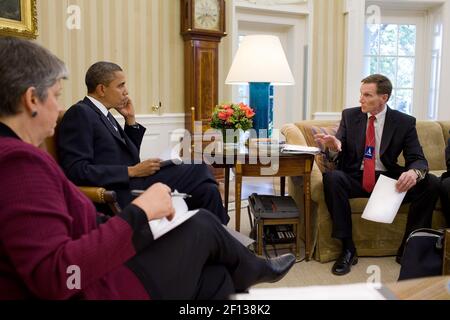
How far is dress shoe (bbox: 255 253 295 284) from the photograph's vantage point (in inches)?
59.2

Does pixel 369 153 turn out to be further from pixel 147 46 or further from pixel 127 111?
pixel 147 46

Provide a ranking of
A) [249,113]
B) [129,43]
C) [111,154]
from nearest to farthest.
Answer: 1. [111,154]
2. [249,113]
3. [129,43]

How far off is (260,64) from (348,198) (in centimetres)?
106

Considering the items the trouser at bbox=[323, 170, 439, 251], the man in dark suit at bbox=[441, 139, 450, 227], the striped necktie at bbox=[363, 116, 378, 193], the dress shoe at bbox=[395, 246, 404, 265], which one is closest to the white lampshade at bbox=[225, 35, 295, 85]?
the striped necktie at bbox=[363, 116, 378, 193]

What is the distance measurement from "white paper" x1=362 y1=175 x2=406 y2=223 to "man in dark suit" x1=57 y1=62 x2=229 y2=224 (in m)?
0.83

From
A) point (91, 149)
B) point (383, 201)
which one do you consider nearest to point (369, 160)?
point (383, 201)

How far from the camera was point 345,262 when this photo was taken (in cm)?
263

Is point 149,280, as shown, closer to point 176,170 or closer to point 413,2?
point 176,170

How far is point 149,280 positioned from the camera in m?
1.12

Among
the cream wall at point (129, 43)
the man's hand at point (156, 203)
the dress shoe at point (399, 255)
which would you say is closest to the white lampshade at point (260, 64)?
the dress shoe at point (399, 255)

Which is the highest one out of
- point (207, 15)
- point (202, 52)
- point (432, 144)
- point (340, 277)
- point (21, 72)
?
point (207, 15)

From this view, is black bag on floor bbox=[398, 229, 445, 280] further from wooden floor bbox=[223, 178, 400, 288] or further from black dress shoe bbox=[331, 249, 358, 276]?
black dress shoe bbox=[331, 249, 358, 276]
